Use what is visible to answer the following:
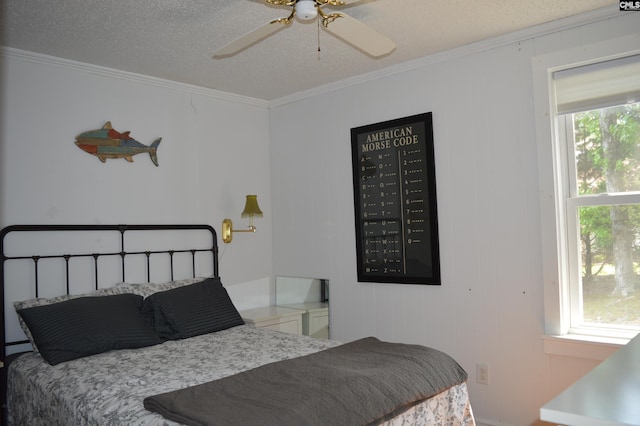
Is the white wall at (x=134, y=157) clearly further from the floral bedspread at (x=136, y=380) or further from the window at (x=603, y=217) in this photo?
the window at (x=603, y=217)

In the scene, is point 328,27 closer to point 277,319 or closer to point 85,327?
point 85,327

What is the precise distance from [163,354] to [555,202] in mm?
2309

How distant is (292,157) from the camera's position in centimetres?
420

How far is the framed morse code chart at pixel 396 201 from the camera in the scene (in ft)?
10.9

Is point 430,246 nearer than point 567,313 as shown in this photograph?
No

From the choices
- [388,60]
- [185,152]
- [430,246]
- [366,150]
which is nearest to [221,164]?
[185,152]

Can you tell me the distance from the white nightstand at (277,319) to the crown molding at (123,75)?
1.74m

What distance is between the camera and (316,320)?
3.95 meters

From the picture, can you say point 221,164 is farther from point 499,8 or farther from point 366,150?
point 499,8

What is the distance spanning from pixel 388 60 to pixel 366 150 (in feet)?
2.12

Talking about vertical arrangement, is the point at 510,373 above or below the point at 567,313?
below

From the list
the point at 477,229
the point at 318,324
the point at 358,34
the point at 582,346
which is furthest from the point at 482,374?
the point at 358,34

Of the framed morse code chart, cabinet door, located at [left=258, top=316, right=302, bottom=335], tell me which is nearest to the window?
the framed morse code chart

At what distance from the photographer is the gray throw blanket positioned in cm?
170
